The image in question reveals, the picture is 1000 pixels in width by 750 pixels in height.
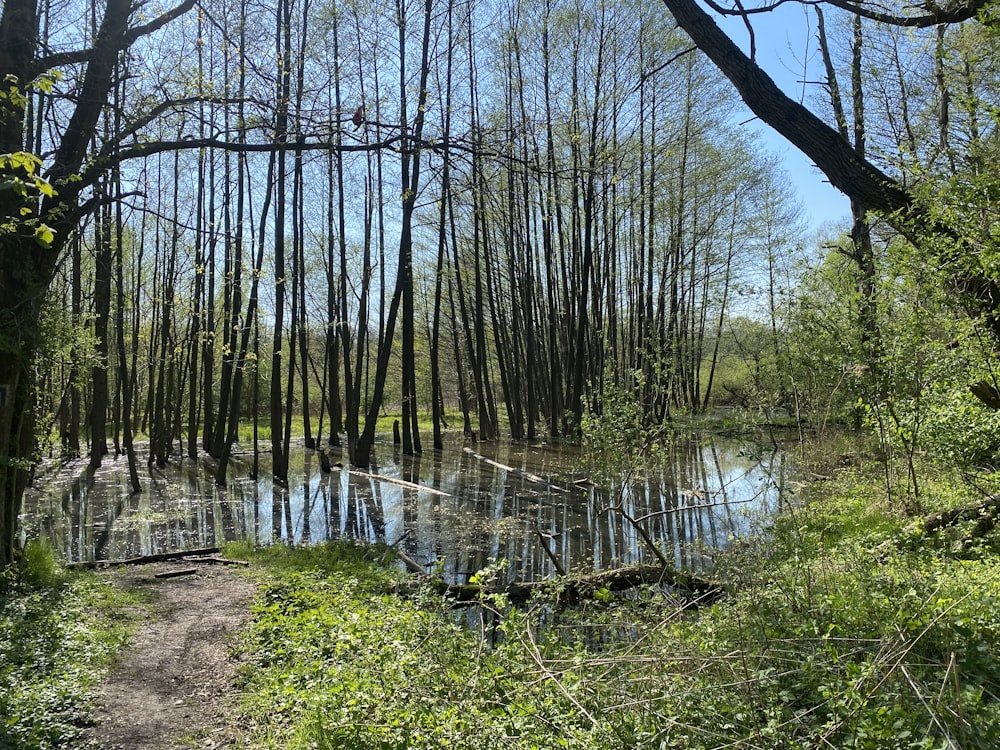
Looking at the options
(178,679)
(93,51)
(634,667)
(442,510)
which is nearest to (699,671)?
(634,667)

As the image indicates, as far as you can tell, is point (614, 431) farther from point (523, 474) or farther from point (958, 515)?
point (523, 474)

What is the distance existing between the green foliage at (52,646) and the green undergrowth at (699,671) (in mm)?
905

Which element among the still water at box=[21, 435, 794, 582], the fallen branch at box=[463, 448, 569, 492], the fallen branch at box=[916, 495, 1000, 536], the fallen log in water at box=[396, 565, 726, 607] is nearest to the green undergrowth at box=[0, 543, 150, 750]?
the still water at box=[21, 435, 794, 582]

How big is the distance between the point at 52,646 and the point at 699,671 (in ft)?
13.4

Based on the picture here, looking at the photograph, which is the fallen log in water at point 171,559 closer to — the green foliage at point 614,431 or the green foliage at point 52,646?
the green foliage at point 52,646

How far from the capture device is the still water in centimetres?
770

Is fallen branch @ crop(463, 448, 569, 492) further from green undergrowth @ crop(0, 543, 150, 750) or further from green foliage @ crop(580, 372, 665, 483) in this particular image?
green undergrowth @ crop(0, 543, 150, 750)

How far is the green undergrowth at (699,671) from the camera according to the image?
2.50 metres

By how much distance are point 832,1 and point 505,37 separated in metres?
15.8

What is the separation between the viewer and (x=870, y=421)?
281 inches

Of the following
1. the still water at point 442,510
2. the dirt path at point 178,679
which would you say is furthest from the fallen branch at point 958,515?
→ the dirt path at point 178,679

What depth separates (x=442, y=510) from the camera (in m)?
10.6

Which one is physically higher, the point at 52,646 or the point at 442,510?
the point at 52,646

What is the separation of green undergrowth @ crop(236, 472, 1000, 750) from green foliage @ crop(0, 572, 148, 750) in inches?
35.6
